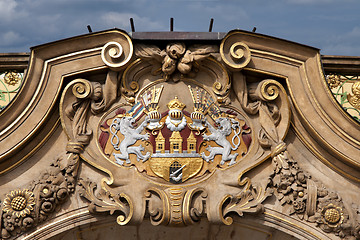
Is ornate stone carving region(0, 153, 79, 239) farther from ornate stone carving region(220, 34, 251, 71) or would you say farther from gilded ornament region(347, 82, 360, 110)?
gilded ornament region(347, 82, 360, 110)

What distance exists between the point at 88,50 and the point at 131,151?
1137mm

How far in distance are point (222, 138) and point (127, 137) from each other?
0.99 metres

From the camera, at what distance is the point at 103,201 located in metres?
7.35

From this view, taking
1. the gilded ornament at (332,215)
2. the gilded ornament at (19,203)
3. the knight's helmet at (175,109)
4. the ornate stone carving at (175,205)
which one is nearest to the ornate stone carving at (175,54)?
the knight's helmet at (175,109)

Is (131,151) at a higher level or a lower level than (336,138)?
lower

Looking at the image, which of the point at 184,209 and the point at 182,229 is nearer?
the point at 184,209

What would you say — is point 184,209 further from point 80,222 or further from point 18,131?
point 18,131

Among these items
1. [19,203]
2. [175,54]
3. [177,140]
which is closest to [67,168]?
[19,203]

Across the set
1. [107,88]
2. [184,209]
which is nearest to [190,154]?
[184,209]

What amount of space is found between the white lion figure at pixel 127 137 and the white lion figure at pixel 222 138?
64cm

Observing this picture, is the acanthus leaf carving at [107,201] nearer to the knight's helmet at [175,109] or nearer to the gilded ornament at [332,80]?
the knight's helmet at [175,109]

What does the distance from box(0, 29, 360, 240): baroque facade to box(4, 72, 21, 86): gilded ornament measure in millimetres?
174

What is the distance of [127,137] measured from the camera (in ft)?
24.6

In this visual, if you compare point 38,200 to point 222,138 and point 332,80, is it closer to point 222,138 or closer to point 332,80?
point 222,138
